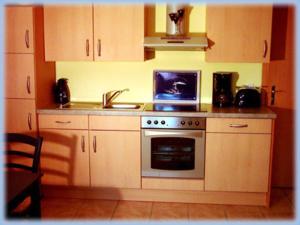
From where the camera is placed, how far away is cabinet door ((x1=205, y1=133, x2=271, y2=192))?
306 cm

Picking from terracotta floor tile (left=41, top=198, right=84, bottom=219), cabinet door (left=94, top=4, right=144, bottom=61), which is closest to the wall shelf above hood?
cabinet door (left=94, top=4, right=144, bottom=61)

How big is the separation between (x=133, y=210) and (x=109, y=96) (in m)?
1.13

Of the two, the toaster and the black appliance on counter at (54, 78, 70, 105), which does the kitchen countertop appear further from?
the black appliance on counter at (54, 78, 70, 105)

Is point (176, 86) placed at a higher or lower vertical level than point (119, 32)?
lower

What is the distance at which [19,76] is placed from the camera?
316 cm

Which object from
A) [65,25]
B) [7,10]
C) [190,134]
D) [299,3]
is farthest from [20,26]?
[299,3]

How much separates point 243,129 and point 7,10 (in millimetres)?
2219

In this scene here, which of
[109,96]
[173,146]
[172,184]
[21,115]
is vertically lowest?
[172,184]

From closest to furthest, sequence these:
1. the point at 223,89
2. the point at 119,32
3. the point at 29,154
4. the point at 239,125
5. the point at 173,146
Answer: the point at 29,154 → the point at 239,125 → the point at 173,146 → the point at 119,32 → the point at 223,89

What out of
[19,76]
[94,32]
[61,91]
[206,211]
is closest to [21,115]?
[19,76]

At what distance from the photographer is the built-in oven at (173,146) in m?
3.07

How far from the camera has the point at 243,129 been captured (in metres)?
3.04

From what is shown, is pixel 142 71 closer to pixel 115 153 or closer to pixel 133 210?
pixel 115 153

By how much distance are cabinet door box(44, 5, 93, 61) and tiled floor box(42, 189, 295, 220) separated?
1301 mm
